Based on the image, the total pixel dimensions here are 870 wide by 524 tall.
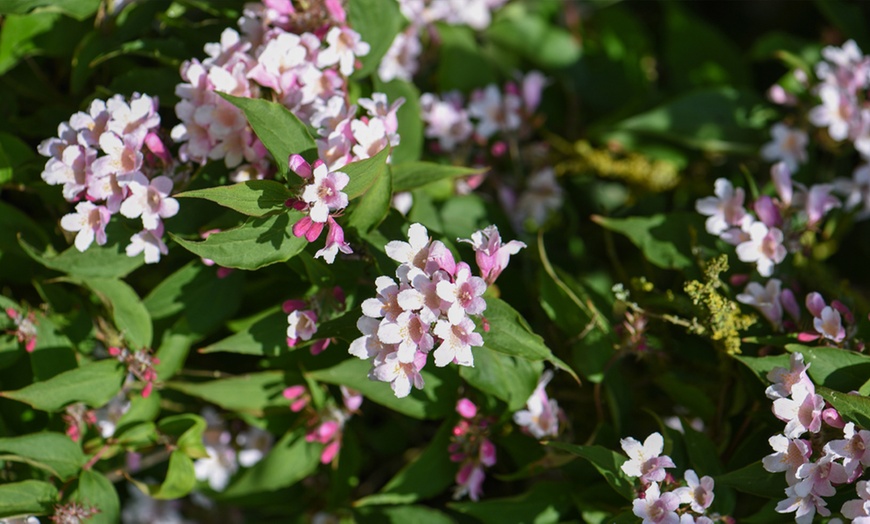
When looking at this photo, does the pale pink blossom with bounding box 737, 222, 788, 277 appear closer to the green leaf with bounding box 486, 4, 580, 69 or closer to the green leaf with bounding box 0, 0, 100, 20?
the green leaf with bounding box 486, 4, 580, 69

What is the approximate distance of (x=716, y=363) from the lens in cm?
144

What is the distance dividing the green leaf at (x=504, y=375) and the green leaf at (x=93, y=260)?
564 millimetres

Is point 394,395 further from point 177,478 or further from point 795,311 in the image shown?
point 795,311

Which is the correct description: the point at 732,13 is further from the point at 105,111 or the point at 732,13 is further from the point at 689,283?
the point at 105,111

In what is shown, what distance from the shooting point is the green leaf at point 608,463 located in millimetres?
1146

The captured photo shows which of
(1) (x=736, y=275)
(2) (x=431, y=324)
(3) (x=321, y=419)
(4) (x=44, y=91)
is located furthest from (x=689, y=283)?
(4) (x=44, y=91)

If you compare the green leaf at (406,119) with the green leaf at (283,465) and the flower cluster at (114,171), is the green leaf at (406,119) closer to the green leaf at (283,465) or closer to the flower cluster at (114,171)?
the flower cluster at (114,171)

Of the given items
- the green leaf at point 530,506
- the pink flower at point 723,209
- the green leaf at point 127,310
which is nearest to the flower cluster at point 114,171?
the green leaf at point 127,310

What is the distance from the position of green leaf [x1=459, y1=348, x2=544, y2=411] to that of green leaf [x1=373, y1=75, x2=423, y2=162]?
398mm

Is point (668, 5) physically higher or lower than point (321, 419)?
higher

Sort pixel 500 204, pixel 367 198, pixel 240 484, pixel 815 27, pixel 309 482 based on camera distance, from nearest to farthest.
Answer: pixel 367 198 < pixel 240 484 < pixel 309 482 < pixel 500 204 < pixel 815 27

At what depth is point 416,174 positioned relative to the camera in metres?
1.29

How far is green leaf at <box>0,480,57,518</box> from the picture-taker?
1220 mm

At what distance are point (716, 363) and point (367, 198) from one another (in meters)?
0.73
